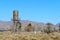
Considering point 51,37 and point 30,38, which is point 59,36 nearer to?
point 51,37

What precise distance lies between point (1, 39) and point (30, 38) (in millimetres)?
2658

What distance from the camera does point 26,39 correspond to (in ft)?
53.7

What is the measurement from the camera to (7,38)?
56.5ft

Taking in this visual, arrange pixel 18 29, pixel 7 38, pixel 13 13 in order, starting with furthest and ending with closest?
1. pixel 18 29
2. pixel 13 13
3. pixel 7 38

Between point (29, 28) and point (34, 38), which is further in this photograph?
point (29, 28)

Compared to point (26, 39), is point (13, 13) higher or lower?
higher

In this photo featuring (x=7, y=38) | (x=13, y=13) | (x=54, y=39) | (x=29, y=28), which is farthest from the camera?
(x=29, y=28)

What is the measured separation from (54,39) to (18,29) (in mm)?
25511

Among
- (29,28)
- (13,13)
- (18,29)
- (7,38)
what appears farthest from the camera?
(29,28)

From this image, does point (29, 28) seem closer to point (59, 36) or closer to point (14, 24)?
point (14, 24)

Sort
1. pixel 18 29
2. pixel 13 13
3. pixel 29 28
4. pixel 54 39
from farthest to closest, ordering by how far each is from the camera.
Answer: pixel 29 28 < pixel 18 29 < pixel 13 13 < pixel 54 39

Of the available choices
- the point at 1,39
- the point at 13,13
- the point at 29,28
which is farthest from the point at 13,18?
the point at 1,39

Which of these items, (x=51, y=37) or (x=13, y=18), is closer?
(x=51, y=37)

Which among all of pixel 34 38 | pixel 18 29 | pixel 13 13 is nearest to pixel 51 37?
pixel 34 38
